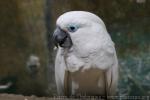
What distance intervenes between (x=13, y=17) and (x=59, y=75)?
36.0 inches

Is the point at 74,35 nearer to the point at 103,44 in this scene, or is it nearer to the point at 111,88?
the point at 103,44

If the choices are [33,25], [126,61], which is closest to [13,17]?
[33,25]

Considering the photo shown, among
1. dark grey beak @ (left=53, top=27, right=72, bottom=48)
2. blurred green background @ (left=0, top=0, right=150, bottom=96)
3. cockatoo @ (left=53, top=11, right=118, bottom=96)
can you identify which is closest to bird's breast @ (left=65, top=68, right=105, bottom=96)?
cockatoo @ (left=53, top=11, right=118, bottom=96)

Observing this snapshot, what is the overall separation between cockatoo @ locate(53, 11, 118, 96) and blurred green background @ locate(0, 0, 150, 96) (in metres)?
0.74

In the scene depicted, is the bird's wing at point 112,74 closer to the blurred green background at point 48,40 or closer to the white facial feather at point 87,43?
the white facial feather at point 87,43

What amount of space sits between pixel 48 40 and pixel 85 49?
38.4 inches

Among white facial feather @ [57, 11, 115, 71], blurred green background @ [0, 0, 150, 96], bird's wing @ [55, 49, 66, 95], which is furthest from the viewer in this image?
blurred green background @ [0, 0, 150, 96]

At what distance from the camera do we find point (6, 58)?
250 centimetres

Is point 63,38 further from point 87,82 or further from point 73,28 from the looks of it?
point 87,82

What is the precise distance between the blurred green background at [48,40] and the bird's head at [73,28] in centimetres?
80

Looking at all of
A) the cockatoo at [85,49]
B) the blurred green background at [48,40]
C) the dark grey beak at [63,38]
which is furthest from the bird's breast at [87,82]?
the blurred green background at [48,40]

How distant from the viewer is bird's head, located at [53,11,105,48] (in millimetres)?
1501

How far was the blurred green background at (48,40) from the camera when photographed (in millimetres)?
2291

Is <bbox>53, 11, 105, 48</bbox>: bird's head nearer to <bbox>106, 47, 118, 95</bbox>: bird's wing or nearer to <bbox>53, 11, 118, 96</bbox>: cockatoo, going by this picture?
<bbox>53, 11, 118, 96</bbox>: cockatoo
